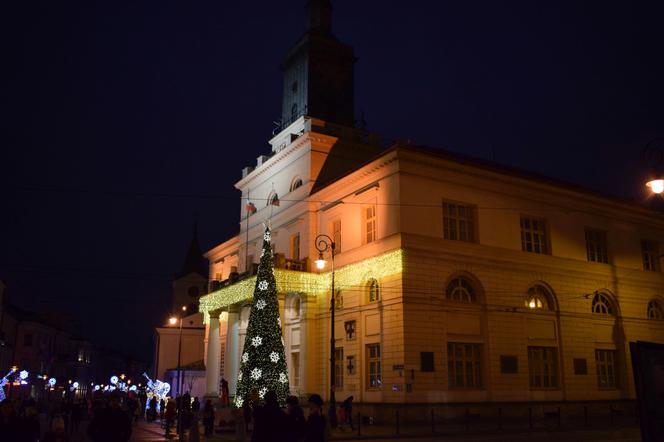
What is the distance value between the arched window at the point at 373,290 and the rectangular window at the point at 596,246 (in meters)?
14.1

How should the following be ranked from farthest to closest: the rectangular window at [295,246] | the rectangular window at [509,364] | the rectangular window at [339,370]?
the rectangular window at [295,246] → the rectangular window at [339,370] → the rectangular window at [509,364]

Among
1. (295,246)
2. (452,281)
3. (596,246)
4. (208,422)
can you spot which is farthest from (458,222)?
(208,422)

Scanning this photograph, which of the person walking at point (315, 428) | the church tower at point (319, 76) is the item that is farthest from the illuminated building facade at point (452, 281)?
the person walking at point (315, 428)

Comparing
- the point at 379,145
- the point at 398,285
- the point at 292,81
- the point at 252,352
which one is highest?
the point at 292,81

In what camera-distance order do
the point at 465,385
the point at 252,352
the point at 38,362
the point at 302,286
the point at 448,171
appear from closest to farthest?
the point at 252,352 → the point at 465,385 → the point at 448,171 → the point at 302,286 → the point at 38,362

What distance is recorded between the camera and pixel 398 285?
31.0m

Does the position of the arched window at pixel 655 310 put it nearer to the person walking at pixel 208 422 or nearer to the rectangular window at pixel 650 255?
the rectangular window at pixel 650 255

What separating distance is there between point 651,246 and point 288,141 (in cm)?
2581

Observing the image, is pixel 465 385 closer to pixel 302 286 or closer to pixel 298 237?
pixel 302 286

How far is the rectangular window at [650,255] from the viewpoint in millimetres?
41781

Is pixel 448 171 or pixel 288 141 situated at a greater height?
pixel 288 141

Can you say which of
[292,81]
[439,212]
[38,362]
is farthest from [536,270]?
[38,362]

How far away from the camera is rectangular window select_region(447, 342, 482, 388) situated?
103 ft

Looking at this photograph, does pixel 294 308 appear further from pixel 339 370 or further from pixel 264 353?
pixel 264 353
